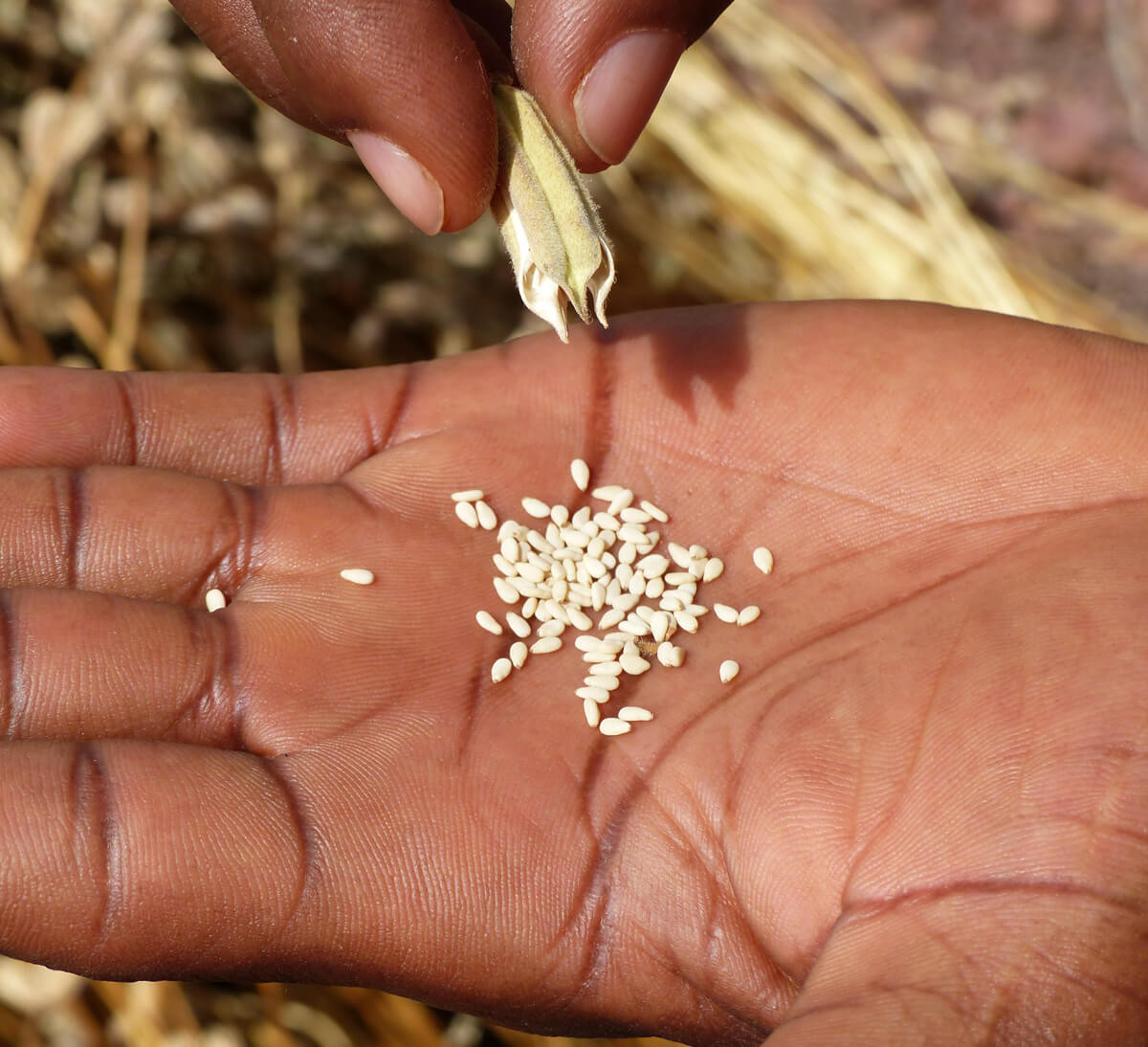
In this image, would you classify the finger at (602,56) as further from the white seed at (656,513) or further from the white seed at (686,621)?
the white seed at (686,621)

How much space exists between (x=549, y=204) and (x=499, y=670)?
0.77 meters

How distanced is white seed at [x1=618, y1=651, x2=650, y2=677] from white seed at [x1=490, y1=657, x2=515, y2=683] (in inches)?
7.3

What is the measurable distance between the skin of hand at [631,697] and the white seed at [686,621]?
0.02 meters

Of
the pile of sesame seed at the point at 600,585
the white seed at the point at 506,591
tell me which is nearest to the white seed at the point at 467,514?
the pile of sesame seed at the point at 600,585

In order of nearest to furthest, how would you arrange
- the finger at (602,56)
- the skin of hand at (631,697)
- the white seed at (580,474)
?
1. the skin of hand at (631,697)
2. the finger at (602,56)
3. the white seed at (580,474)

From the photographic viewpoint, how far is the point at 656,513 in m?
2.33

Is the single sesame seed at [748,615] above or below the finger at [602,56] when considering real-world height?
below

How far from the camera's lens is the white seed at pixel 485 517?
2297 millimetres

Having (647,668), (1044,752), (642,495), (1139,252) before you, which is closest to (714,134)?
(1139,252)

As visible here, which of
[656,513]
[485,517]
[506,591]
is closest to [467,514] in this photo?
[485,517]

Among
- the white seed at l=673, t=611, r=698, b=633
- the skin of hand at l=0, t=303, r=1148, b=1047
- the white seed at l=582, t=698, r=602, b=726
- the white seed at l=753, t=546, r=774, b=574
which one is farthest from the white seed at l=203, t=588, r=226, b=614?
the white seed at l=753, t=546, r=774, b=574

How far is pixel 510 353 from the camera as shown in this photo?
8.30ft

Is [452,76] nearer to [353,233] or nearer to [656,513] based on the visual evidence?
[656,513]

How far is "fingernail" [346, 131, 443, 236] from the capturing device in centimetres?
193
